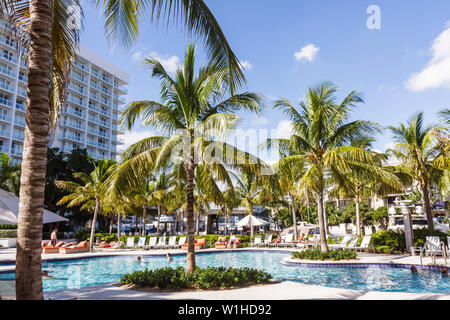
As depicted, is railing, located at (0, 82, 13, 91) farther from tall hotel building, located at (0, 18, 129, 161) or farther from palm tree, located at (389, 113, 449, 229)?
palm tree, located at (389, 113, 449, 229)

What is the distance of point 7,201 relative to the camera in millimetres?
6922

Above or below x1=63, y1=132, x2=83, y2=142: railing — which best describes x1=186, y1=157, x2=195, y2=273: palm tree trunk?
below

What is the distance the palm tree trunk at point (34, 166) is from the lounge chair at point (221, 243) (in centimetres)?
1842

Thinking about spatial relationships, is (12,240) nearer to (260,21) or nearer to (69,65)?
(69,65)

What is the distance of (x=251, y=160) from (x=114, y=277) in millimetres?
7687

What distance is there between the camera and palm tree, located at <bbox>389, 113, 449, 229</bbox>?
48.0 feet

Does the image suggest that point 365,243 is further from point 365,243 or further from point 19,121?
point 19,121

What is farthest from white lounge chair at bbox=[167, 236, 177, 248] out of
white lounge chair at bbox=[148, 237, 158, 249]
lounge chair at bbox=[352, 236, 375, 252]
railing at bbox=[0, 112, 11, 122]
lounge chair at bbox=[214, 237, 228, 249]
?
railing at bbox=[0, 112, 11, 122]

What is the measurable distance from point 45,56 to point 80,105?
6390cm

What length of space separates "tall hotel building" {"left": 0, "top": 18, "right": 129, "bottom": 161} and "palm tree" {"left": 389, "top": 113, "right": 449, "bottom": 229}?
1818 inches

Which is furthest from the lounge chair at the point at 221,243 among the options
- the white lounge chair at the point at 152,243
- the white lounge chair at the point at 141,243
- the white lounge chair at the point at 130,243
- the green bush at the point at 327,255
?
the green bush at the point at 327,255

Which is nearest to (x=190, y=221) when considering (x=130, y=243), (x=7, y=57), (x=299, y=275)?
(x=299, y=275)

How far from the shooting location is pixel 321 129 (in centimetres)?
1298

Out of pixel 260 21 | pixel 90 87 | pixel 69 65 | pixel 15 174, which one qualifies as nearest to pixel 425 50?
pixel 260 21
